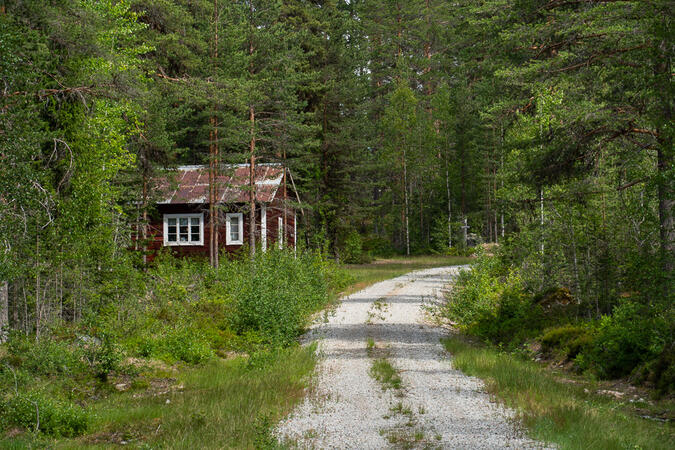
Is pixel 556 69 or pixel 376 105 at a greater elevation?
pixel 376 105

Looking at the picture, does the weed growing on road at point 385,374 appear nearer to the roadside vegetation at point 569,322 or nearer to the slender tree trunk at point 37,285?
the roadside vegetation at point 569,322

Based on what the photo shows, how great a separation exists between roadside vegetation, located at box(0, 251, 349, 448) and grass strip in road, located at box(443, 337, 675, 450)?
3.03 m

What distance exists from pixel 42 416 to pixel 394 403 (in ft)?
14.9

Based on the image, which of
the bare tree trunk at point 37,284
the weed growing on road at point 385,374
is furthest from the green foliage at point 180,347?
the weed growing on road at point 385,374

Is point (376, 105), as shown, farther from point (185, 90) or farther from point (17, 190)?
point (17, 190)

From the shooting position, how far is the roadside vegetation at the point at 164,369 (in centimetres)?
727

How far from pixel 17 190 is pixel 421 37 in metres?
59.4

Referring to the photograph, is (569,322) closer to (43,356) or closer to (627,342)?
(627,342)

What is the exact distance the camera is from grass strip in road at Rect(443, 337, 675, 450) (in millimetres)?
6527

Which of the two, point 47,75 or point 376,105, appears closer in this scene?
point 47,75

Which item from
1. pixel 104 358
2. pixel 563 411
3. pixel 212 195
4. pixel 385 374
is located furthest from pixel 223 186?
pixel 563 411

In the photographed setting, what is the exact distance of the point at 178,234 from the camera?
31.9 metres

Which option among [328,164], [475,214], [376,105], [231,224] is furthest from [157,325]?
[376,105]

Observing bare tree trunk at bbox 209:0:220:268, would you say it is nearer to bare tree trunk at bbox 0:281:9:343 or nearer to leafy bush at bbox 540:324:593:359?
bare tree trunk at bbox 0:281:9:343
